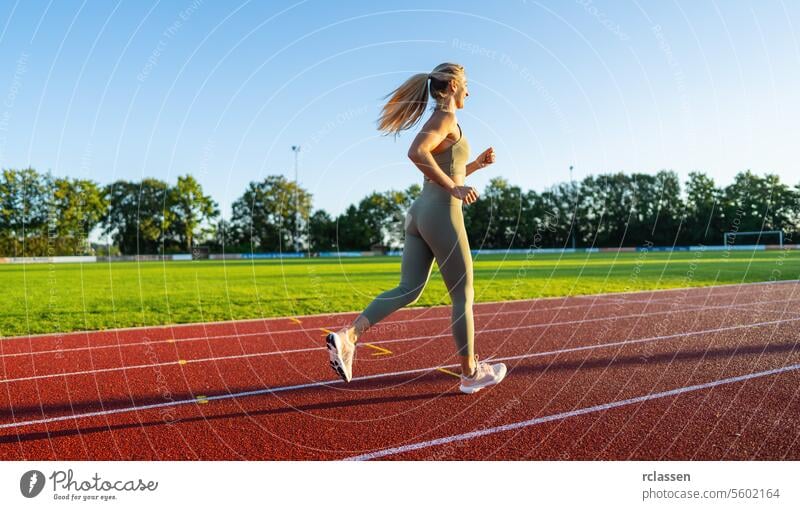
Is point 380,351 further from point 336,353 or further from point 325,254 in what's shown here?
point 325,254

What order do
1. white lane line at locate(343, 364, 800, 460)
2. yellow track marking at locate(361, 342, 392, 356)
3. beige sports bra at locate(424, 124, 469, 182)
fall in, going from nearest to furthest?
1. white lane line at locate(343, 364, 800, 460)
2. beige sports bra at locate(424, 124, 469, 182)
3. yellow track marking at locate(361, 342, 392, 356)

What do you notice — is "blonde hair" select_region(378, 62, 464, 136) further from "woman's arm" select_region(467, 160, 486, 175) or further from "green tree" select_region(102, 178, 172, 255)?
"green tree" select_region(102, 178, 172, 255)

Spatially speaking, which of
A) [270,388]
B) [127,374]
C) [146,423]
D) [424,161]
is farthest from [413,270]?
[127,374]

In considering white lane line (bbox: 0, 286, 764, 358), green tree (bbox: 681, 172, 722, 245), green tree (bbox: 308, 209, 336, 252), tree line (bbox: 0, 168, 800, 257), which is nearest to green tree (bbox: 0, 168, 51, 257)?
tree line (bbox: 0, 168, 800, 257)

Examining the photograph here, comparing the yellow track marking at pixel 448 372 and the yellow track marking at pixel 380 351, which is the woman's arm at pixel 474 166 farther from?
the yellow track marking at pixel 380 351

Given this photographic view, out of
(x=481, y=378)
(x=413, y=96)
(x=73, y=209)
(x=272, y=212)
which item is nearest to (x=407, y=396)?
(x=481, y=378)

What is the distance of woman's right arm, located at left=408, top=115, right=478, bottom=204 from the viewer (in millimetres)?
3746

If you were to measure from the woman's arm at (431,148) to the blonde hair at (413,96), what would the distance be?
309mm

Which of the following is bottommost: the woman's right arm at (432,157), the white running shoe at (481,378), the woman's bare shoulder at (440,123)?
the white running shoe at (481,378)

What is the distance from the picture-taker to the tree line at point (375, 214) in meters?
54.2

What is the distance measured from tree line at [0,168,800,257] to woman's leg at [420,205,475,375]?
43961 mm

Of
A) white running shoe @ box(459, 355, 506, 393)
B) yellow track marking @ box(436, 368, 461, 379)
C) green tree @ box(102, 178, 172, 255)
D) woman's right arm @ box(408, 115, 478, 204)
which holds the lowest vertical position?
yellow track marking @ box(436, 368, 461, 379)

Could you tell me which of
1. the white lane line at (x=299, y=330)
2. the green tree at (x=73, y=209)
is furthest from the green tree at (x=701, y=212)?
the green tree at (x=73, y=209)

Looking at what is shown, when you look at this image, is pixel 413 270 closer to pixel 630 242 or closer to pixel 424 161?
pixel 424 161
